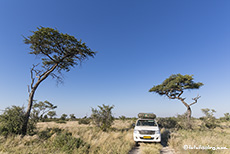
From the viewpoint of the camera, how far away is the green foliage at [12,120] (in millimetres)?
7577

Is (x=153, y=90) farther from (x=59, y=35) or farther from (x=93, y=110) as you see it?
(x=59, y=35)

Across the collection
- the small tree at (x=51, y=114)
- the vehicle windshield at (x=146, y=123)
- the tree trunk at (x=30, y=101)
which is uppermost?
the tree trunk at (x=30, y=101)

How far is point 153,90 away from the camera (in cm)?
2206

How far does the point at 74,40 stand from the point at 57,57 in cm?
292

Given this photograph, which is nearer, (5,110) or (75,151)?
(75,151)

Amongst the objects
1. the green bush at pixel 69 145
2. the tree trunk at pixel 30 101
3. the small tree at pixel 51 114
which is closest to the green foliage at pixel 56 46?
the tree trunk at pixel 30 101

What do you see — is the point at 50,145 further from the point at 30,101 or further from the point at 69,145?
the point at 30,101

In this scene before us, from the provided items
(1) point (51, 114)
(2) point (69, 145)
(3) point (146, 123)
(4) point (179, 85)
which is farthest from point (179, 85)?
(1) point (51, 114)

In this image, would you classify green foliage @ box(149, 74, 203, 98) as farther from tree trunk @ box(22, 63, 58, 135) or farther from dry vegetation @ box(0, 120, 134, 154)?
tree trunk @ box(22, 63, 58, 135)

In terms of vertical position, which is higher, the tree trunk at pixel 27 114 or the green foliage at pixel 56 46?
the green foliage at pixel 56 46

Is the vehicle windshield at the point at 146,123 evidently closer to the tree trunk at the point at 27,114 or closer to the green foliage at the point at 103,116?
the green foliage at the point at 103,116

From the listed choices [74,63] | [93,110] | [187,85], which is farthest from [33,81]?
[187,85]

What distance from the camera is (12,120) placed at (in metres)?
8.03

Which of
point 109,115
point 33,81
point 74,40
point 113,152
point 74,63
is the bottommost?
point 113,152
